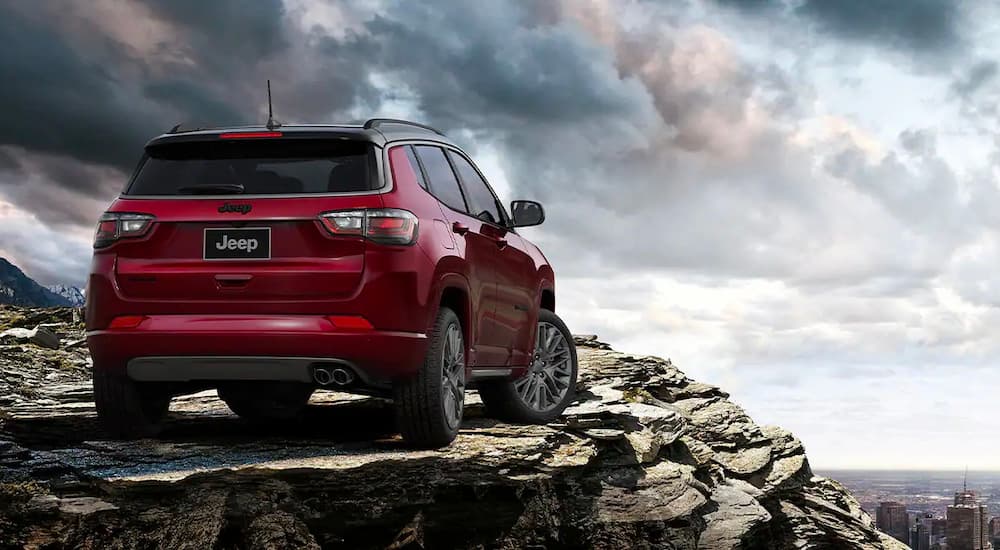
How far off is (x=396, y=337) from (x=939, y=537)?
116024 mm

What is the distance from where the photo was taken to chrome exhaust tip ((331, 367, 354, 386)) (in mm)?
6656

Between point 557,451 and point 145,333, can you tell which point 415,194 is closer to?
point 145,333

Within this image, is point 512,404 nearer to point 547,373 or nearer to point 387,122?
point 547,373

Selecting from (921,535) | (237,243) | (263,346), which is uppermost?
(237,243)

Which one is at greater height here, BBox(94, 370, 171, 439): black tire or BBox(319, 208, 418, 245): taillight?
BBox(319, 208, 418, 245): taillight

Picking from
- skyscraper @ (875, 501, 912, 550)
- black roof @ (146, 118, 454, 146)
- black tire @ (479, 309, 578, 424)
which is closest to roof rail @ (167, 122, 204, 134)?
black roof @ (146, 118, 454, 146)

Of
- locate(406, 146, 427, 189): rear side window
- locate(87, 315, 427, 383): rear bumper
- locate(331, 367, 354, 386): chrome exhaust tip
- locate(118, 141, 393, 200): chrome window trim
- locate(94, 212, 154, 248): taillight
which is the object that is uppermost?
locate(406, 146, 427, 189): rear side window

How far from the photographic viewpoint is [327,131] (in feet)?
23.0

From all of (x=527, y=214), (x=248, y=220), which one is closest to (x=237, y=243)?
(x=248, y=220)

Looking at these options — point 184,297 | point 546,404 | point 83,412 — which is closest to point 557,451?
point 546,404

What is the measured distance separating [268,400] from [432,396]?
10.0ft

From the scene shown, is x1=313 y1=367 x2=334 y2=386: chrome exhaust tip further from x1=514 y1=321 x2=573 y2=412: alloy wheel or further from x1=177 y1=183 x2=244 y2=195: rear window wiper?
x1=514 y1=321 x2=573 y2=412: alloy wheel

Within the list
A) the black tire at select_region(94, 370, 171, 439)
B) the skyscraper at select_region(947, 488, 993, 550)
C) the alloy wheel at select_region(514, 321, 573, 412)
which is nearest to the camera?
the black tire at select_region(94, 370, 171, 439)

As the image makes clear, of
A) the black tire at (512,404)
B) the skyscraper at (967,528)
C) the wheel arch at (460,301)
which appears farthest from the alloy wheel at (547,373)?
the skyscraper at (967,528)
